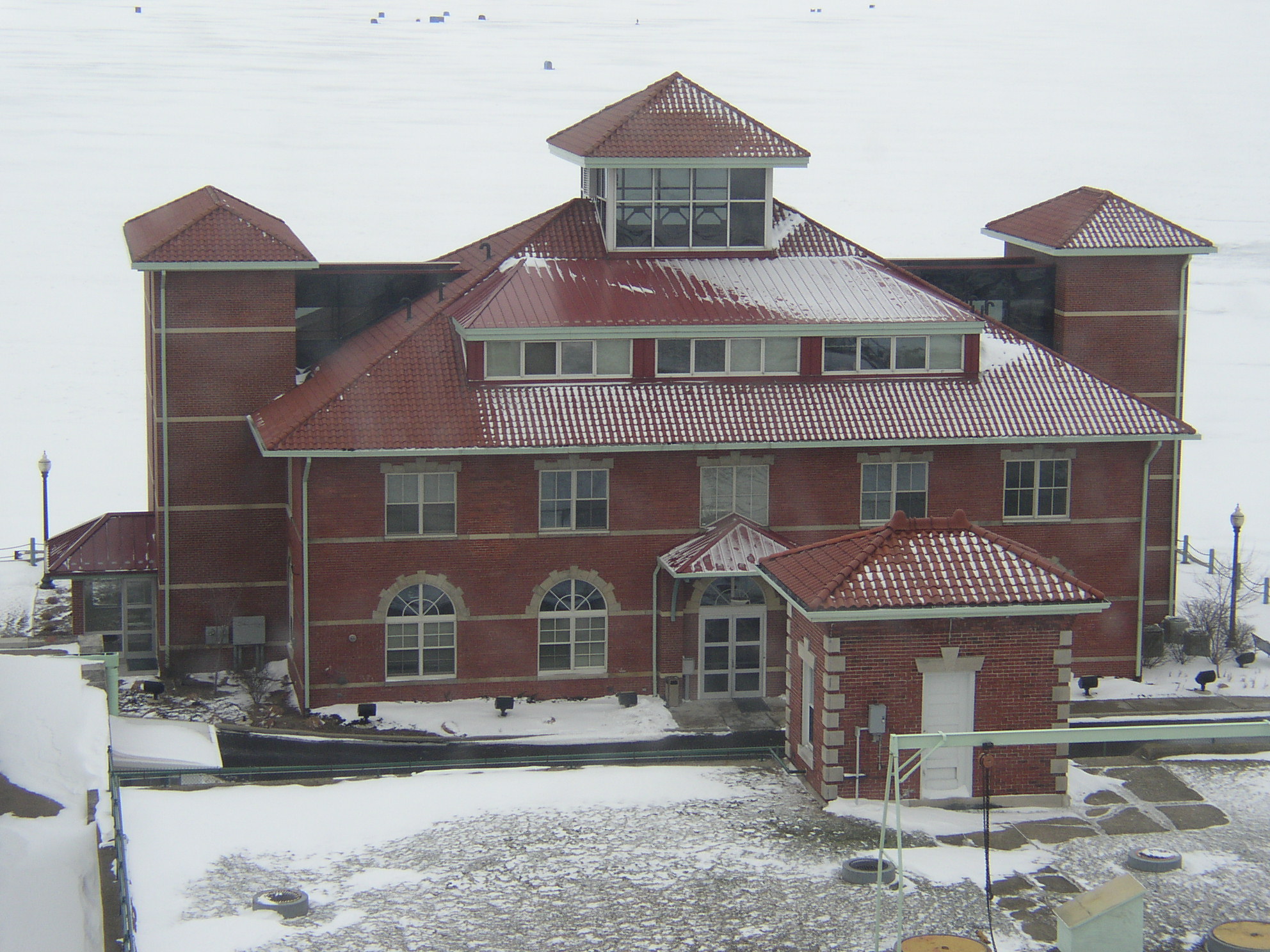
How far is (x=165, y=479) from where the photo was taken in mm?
40875

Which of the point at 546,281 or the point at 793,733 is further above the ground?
the point at 546,281

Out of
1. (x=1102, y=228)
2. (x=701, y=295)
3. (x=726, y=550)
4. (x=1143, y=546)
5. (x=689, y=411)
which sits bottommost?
(x=1143, y=546)

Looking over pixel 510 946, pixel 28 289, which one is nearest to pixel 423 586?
pixel 510 946

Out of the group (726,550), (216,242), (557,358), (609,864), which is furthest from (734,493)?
(609,864)

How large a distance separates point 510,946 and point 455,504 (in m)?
16.5

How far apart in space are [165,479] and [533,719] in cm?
1065

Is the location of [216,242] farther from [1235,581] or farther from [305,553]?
[1235,581]

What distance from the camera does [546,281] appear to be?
4078cm

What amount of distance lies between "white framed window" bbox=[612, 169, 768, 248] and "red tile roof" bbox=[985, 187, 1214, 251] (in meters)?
7.93

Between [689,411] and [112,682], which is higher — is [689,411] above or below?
above

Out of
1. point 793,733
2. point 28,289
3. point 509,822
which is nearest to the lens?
point 509,822

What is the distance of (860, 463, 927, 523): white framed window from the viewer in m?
40.4

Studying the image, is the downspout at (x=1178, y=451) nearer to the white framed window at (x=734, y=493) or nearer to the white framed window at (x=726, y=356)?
the white framed window at (x=726, y=356)

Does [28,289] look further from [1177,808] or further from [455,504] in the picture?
[1177,808]
